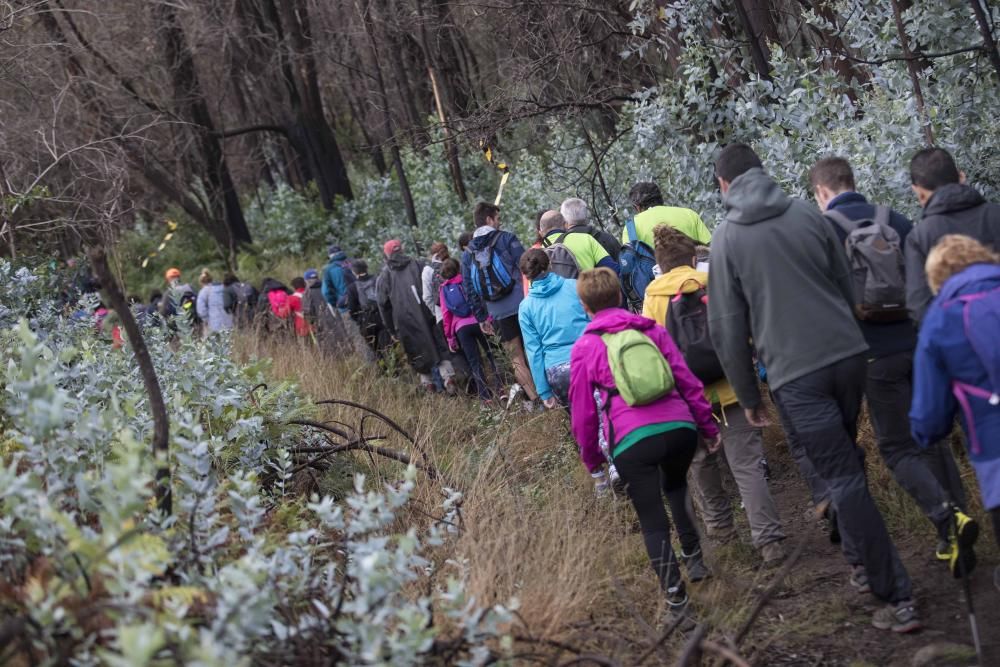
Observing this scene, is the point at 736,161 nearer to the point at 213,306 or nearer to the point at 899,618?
the point at 899,618

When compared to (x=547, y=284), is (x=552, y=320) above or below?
below

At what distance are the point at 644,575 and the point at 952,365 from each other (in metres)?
2.22

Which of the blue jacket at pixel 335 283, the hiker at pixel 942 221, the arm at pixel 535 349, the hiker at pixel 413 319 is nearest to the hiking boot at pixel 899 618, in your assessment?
the hiker at pixel 942 221

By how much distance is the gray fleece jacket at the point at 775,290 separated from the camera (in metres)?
5.28

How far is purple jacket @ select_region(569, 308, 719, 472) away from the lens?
5660 millimetres

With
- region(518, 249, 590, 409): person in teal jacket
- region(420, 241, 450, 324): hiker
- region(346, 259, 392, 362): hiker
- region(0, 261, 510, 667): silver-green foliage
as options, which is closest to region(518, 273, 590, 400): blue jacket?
region(518, 249, 590, 409): person in teal jacket

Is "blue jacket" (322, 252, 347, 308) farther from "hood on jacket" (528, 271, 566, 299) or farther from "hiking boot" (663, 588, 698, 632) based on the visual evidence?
"hiking boot" (663, 588, 698, 632)

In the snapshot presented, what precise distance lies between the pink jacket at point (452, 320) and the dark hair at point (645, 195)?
4.16 m

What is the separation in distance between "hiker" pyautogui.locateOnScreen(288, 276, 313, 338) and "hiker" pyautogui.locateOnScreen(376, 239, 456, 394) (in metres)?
2.53

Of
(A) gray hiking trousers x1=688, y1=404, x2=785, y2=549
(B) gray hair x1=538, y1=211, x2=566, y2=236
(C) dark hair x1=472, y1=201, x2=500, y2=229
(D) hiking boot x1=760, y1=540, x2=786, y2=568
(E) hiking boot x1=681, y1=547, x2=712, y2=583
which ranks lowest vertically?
(D) hiking boot x1=760, y1=540, x2=786, y2=568

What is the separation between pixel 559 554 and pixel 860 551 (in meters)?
1.45

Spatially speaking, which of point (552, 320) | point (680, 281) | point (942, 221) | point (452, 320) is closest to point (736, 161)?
point (680, 281)

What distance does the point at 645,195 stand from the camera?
859 centimetres

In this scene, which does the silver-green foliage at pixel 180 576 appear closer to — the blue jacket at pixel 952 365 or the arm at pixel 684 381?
the arm at pixel 684 381
